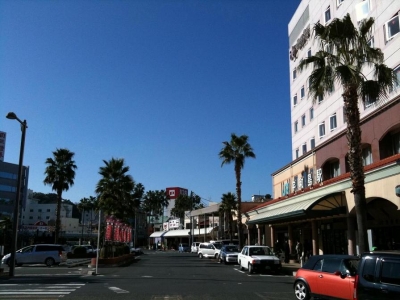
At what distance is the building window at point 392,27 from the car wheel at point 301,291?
18.2 meters

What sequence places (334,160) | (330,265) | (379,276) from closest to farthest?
(379,276) < (330,265) < (334,160)

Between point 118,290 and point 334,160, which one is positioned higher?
point 334,160

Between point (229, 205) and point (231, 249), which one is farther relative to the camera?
point (229, 205)

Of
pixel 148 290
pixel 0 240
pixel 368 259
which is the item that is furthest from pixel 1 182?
pixel 368 259

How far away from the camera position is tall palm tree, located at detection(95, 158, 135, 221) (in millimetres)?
41000

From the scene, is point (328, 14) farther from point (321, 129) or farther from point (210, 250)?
point (210, 250)

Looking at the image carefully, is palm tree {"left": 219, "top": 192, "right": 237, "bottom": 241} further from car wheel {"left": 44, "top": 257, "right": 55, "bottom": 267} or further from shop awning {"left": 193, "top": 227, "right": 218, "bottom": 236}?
car wheel {"left": 44, "top": 257, "right": 55, "bottom": 267}

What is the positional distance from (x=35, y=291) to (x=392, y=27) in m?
23.5

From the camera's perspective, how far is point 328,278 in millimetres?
12234

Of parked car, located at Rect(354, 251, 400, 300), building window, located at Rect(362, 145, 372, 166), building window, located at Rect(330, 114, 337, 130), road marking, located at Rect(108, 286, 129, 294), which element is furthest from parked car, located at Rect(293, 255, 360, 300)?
building window, located at Rect(330, 114, 337, 130)

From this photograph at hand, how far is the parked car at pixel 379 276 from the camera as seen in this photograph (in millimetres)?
8695

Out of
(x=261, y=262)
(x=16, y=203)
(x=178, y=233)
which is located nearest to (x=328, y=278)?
(x=261, y=262)

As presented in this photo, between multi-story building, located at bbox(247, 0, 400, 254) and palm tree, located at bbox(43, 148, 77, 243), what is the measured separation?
20.6 meters

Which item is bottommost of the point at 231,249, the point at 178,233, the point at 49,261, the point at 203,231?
the point at 49,261
